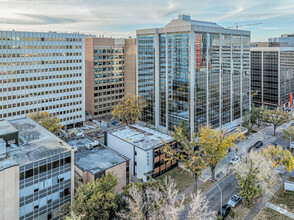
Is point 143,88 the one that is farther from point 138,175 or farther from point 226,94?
point 138,175

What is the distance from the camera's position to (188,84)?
56969 mm

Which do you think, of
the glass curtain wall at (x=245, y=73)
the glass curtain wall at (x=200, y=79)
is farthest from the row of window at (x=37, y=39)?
the glass curtain wall at (x=245, y=73)

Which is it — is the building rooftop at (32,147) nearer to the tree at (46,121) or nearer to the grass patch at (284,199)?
the tree at (46,121)

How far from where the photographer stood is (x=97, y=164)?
39.8 m

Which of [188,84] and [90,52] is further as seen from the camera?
[90,52]

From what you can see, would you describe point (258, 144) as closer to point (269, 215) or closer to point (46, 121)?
point (269, 215)

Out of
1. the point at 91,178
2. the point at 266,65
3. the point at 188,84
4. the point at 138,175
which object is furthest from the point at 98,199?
the point at 266,65

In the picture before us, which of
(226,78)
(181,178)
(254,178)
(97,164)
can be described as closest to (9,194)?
(97,164)

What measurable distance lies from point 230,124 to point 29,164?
186 feet

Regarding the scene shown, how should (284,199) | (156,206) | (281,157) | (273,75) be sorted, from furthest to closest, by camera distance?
(273,75)
(281,157)
(284,199)
(156,206)

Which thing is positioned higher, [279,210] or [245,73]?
[245,73]

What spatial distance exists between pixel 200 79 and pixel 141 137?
20.3 m

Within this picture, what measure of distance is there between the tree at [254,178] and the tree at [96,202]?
20.5 metres

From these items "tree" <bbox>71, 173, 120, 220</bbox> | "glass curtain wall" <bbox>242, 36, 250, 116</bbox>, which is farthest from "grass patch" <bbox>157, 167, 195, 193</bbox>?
"glass curtain wall" <bbox>242, 36, 250, 116</bbox>
